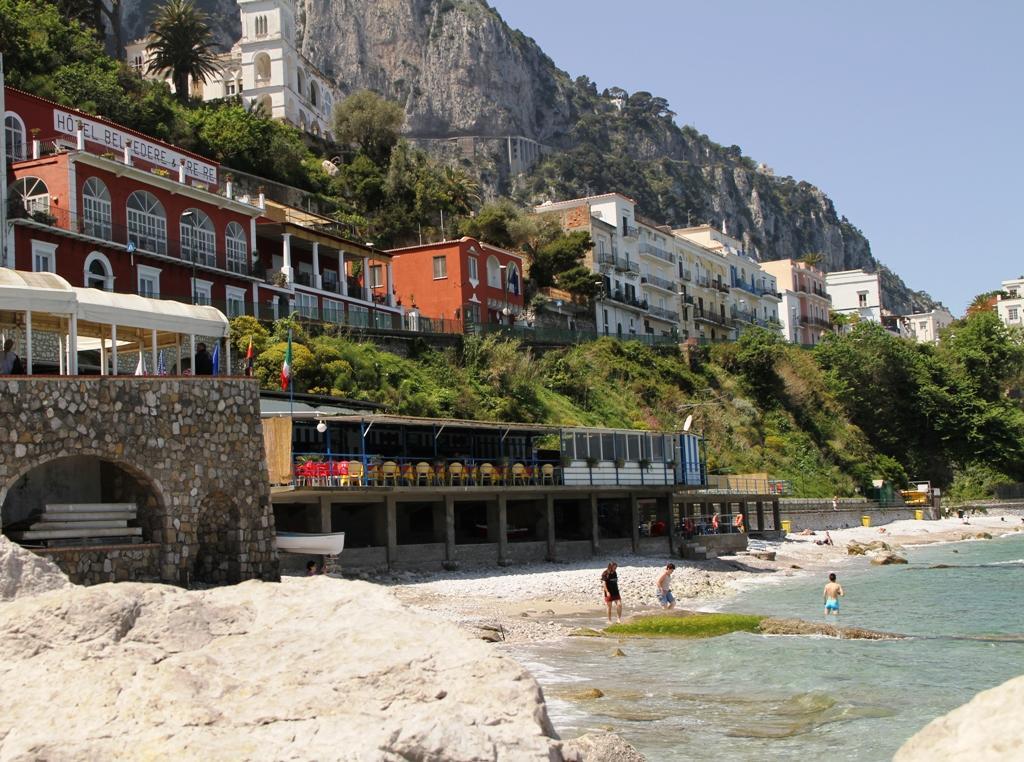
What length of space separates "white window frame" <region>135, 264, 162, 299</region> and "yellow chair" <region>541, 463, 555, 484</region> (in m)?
15.9

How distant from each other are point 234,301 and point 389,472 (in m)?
17.4

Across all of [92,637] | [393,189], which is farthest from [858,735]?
[393,189]

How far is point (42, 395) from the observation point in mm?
18750

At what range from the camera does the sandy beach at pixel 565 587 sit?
2353 centimetres

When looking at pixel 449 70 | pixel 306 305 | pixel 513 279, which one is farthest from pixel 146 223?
pixel 449 70

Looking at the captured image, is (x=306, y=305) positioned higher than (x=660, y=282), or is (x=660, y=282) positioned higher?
(x=660, y=282)

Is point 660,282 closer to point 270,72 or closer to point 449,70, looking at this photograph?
point 270,72

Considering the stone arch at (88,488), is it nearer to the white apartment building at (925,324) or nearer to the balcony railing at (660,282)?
the balcony railing at (660,282)

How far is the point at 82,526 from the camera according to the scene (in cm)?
1917

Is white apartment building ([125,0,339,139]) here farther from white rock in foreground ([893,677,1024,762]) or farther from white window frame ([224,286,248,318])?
white rock in foreground ([893,677,1024,762])

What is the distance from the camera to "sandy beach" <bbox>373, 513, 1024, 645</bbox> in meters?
23.5

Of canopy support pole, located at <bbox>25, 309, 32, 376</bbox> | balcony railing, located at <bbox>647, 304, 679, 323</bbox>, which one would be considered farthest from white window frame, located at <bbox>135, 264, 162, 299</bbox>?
balcony railing, located at <bbox>647, 304, 679, 323</bbox>

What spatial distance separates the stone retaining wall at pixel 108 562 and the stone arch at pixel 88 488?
531 mm

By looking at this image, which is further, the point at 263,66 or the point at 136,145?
the point at 263,66
